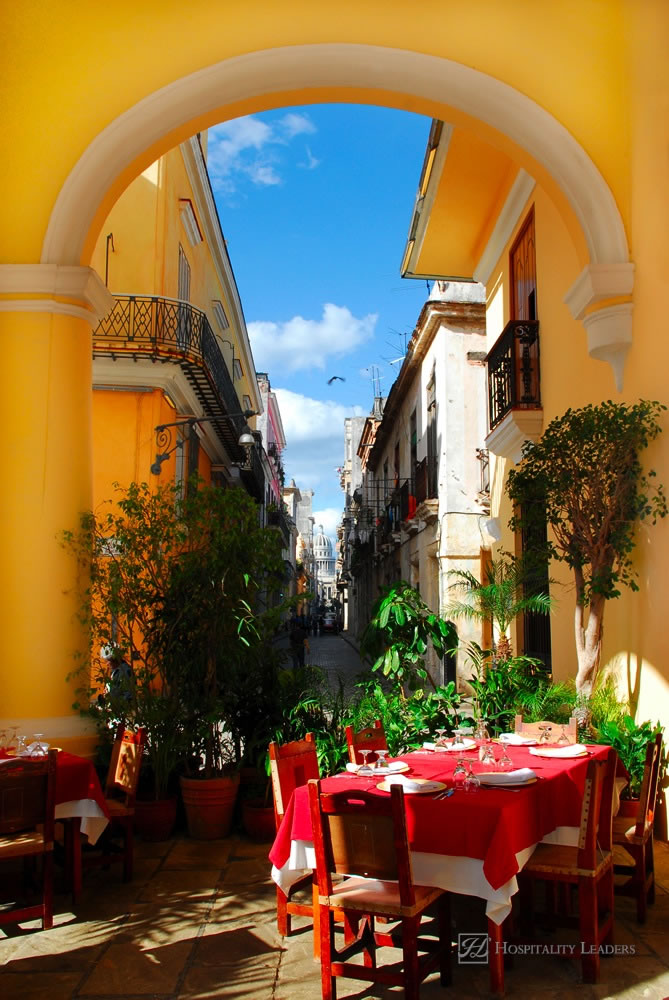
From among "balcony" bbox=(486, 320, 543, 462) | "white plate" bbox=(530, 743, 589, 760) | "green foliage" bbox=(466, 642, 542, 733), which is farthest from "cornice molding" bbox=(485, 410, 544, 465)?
"white plate" bbox=(530, 743, 589, 760)

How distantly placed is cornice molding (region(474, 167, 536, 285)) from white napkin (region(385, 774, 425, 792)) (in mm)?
6560

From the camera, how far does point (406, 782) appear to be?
4141 millimetres

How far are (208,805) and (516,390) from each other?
17.4 ft

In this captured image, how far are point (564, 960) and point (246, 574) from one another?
3.48 meters

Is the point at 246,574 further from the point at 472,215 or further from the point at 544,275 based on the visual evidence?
the point at 472,215

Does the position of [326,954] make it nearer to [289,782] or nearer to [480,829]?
[480,829]

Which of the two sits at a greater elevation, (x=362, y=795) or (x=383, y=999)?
(x=362, y=795)

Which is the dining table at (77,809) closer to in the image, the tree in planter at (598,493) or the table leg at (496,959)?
the table leg at (496,959)

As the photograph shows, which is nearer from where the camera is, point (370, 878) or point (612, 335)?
point (370, 878)

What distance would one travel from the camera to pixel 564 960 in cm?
400

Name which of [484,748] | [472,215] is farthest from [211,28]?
[484,748]

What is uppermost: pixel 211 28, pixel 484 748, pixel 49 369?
pixel 211 28

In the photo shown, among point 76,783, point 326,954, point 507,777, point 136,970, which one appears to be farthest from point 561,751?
point 76,783

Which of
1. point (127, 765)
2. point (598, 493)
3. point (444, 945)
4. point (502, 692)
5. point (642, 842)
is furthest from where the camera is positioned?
point (502, 692)
